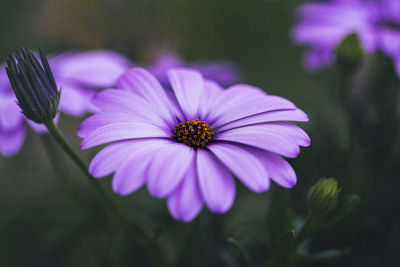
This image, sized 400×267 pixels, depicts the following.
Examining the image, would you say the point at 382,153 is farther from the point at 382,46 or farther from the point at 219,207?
the point at 219,207

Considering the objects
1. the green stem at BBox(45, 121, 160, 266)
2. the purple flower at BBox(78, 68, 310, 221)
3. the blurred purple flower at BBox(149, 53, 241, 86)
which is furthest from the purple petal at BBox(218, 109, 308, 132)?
the blurred purple flower at BBox(149, 53, 241, 86)

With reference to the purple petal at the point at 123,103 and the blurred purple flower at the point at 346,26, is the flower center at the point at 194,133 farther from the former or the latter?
the blurred purple flower at the point at 346,26

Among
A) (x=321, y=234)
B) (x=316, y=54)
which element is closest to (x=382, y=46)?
(x=316, y=54)

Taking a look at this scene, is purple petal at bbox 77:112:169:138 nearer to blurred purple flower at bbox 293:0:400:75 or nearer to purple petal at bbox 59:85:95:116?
purple petal at bbox 59:85:95:116

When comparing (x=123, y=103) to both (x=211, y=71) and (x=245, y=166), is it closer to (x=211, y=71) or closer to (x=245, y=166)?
(x=245, y=166)

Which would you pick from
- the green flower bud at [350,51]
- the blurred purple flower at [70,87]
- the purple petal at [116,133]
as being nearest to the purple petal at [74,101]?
the blurred purple flower at [70,87]
